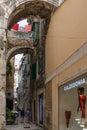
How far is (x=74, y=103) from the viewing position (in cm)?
1411

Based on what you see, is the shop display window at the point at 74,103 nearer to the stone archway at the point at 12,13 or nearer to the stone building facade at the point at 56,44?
the stone building facade at the point at 56,44

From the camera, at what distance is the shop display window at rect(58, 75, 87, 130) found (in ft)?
38.6

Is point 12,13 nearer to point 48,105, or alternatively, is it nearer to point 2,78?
point 2,78

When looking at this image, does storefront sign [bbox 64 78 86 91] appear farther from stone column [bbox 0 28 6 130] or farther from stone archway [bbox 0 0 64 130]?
stone archway [bbox 0 0 64 130]

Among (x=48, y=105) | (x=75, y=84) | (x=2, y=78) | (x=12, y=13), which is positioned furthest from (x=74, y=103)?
(x=12, y=13)

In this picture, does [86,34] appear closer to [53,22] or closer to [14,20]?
[53,22]

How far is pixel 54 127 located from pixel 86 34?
25.5 ft

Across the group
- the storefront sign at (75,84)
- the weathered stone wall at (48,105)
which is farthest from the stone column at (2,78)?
the storefront sign at (75,84)

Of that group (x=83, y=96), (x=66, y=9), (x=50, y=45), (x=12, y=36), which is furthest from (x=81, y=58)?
(x=12, y=36)

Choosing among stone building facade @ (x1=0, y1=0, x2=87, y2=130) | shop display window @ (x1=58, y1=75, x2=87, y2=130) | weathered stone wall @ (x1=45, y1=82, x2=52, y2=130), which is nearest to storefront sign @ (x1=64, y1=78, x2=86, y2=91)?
shop display window @ (x1=58, y1=75, x2=87, y2=130)

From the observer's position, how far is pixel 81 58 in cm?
1359

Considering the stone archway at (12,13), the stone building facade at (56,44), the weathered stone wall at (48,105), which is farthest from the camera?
the weathered stone wall at (48,105)

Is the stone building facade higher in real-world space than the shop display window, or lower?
higher

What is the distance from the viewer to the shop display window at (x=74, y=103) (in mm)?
11756
